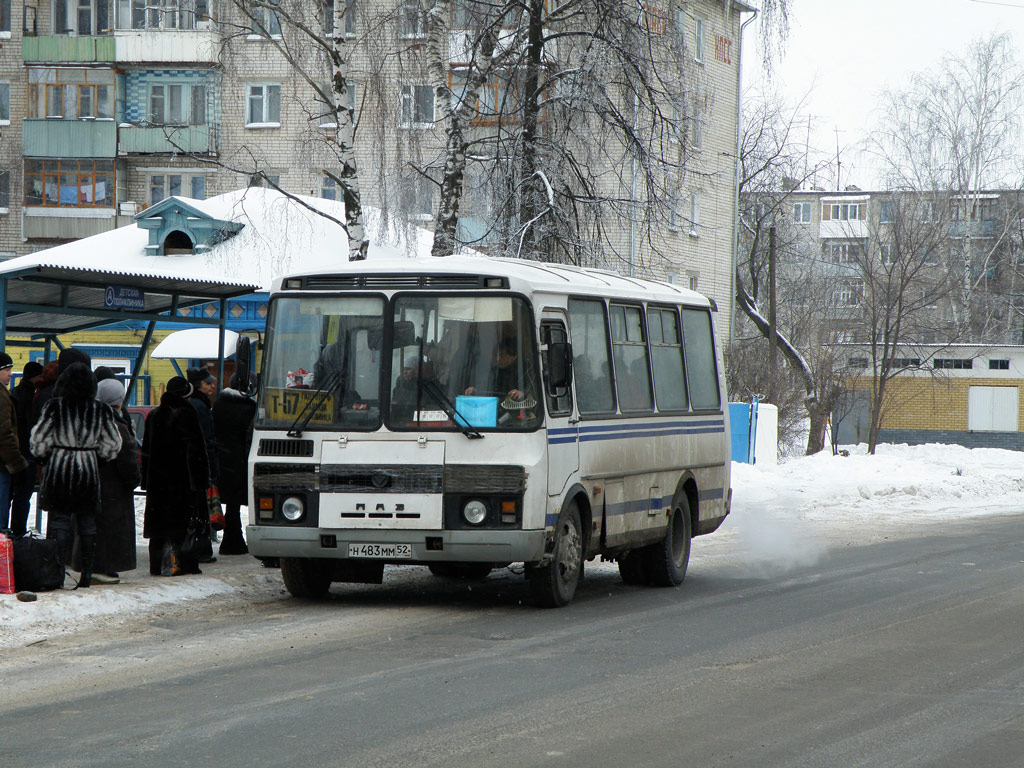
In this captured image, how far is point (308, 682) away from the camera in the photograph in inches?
317

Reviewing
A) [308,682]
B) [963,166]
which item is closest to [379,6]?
[308,682]

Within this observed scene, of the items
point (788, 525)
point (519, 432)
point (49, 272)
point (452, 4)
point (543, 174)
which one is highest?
point (452, 4)

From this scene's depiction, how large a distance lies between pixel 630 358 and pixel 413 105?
449 inches

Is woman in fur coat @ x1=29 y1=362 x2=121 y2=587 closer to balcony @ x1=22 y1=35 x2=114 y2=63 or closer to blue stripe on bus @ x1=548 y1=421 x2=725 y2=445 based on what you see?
blue stripe on bus @ x1=548 y1=421 x2=725 y2=445

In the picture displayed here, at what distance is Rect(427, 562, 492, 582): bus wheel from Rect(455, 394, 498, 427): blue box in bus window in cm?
116

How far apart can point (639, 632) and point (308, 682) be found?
2.91 meters

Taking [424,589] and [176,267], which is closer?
[424,589]

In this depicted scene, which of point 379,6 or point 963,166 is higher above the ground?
point 963,166

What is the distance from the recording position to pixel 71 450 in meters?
11.1

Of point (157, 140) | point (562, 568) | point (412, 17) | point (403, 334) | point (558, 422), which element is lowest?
point (562, 568)

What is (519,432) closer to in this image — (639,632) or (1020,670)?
(639,632)

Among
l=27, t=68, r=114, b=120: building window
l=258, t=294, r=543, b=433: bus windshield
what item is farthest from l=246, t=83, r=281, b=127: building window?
l=258, t=294, r=543, b=433: bus windshield

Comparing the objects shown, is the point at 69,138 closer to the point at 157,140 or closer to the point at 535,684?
the point at 157,140

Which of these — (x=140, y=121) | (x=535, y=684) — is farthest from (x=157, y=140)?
(x=535, y=684)
